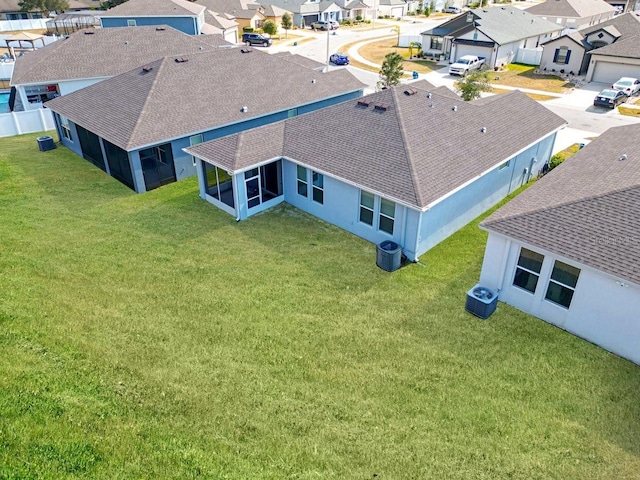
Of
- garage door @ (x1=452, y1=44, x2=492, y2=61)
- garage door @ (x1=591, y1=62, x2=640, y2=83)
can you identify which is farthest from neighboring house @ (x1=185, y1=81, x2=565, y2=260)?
garage door @ (x1=452, y1=44, x2=492, y2=61)

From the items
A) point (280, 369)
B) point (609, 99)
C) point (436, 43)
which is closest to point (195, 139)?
point (280, 369)

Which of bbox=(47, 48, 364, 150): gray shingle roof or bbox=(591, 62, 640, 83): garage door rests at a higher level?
bbox=(47, 48, 364, 150): gray shingle roof

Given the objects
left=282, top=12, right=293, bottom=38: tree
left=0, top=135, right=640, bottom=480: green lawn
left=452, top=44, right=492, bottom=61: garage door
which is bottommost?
left=0, top=135, right=640, bottom=480: green lawn

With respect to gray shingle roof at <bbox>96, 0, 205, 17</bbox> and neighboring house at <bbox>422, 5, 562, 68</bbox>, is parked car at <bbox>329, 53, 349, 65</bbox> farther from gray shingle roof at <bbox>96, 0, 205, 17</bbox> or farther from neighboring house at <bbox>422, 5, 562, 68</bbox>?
gray shingle roof at <bbox>96, 0, 205, 17</bbox>

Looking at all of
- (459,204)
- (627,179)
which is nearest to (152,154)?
(459,204)

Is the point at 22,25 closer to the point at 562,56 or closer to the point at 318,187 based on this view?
the point at 318,187

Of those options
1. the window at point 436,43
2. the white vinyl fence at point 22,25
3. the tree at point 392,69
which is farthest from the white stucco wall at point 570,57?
the white vinyl fence at point 22,25

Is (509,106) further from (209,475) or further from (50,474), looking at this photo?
(50,474)
